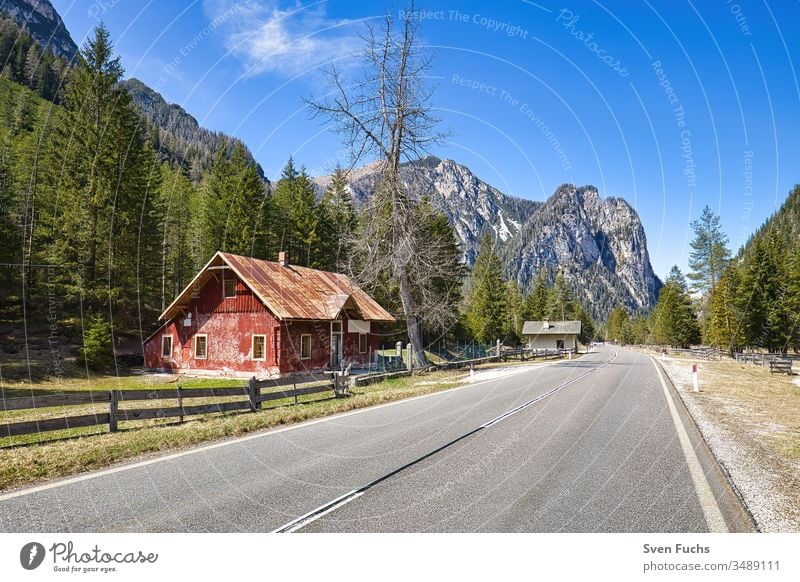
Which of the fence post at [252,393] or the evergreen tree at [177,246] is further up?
the evergreen tree at [177,246]

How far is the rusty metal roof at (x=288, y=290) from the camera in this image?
2564 cm

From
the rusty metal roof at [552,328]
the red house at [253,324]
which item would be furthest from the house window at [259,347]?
the rusty metal roof at [552,328]

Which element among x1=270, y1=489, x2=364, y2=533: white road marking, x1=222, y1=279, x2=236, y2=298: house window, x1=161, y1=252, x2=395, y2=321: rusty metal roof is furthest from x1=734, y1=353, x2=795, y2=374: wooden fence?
x1=270, y1=489, x2=364, y2=533: white road marking

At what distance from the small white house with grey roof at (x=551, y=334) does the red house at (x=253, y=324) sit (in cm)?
5372

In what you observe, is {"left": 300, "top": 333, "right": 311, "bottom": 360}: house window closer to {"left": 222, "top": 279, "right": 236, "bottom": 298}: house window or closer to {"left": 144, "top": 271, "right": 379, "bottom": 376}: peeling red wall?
{"left": 144, "top": 271, "right": 379, "bottom": 376}: peeling red wall

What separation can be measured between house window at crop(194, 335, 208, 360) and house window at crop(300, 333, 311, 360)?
19.2 ft

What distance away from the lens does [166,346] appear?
29.3 meters

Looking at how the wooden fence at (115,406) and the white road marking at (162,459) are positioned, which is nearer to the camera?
the white road marking at (162,459)

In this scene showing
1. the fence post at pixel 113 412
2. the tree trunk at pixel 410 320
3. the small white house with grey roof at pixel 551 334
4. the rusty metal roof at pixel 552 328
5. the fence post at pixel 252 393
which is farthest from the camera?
the small white house with grey roof at pixel 551 334

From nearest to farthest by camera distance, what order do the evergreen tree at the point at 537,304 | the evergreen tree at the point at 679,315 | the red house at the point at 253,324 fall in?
the red house at the point at 253,324 < the evergreen tree at the point at 679,315 < the evergreen tree at the point at 537,304

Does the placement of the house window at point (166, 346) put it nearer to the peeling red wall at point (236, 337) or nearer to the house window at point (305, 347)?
the peeling red wall at point (236, 337)

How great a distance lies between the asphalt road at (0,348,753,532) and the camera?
4.72 m

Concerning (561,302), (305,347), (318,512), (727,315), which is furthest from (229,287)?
(561,302)

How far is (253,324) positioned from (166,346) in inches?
280
